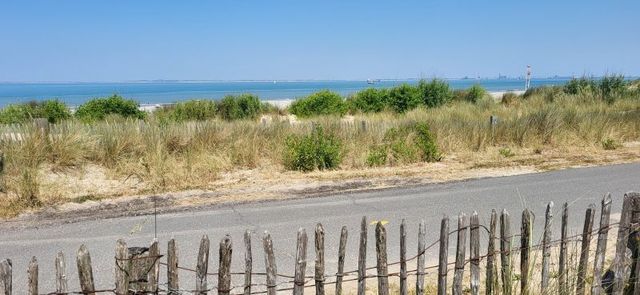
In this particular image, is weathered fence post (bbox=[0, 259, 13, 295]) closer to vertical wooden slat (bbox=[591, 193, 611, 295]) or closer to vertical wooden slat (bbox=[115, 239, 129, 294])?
vertical wooden slat (bbox=[115, 239, 129, 294])

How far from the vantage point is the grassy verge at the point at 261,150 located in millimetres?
11555

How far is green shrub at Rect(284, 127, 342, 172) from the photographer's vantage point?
13.5m

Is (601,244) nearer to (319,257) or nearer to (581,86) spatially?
(319,257)

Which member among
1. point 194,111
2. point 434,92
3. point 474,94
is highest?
point 434,92

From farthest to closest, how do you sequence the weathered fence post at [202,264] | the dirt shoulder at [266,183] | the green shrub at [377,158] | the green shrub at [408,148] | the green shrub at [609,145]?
the green shrub at [609,145], the green shrub at [408,148], the green shrub at [377,158], the dirt shoulder at [266,183], the weathered fence post at [202,264]

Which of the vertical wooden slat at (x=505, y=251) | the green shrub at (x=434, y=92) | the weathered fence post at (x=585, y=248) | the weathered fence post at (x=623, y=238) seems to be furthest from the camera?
the green shrub at (x=434, y=92)

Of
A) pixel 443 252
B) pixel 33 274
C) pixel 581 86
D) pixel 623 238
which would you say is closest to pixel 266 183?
pixel 443 252

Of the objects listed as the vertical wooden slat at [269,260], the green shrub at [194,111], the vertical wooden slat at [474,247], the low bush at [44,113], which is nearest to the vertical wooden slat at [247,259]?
the vertical wooden slat at [269,260]

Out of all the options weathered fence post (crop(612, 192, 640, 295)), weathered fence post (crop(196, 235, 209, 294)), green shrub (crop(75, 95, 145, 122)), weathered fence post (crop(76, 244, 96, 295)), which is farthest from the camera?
green shrub (crop(75, 95, 145, 122))

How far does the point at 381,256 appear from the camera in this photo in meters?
3.86

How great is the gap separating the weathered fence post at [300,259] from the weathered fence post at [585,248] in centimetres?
241

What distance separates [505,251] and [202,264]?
240cm

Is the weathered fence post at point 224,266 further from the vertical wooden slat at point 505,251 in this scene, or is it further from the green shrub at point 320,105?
the green shrub at point 320,105

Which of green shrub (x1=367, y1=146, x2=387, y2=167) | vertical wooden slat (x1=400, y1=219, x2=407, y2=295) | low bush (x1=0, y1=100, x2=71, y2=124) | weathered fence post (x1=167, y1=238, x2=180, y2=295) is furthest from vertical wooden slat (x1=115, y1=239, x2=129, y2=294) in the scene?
low bush (x1=0, y1=100, x2=71, y2=124)
